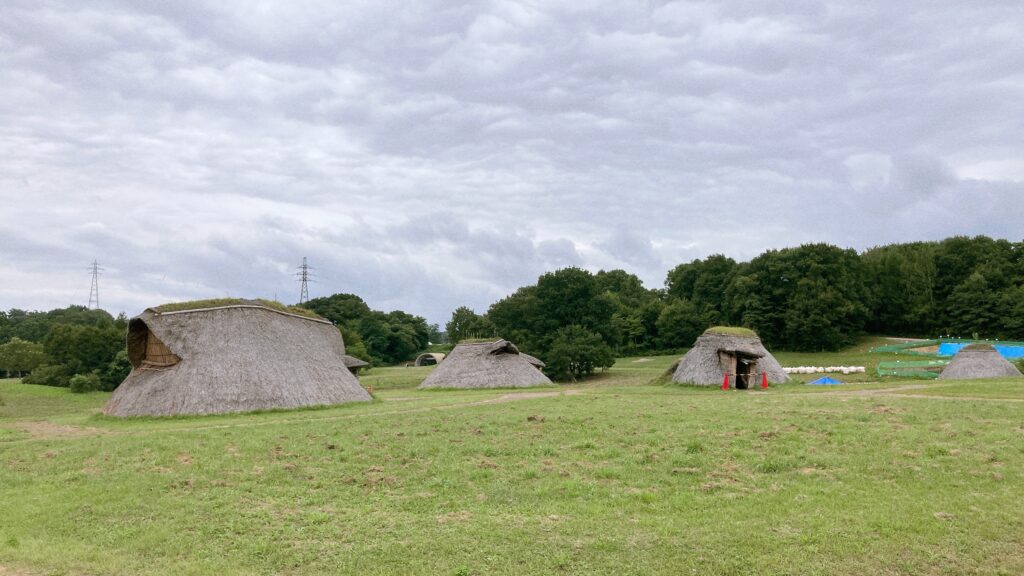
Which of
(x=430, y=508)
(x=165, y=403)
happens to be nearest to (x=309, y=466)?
(x=430, y=508)

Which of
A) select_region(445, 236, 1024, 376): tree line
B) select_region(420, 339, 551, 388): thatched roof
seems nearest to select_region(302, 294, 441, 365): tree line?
select_region(445, 236, 1024, 376): tree line

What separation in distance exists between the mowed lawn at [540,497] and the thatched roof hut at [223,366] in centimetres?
707

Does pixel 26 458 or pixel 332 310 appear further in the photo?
pixel 332 310

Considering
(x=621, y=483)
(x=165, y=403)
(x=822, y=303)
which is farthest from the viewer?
(x=822, y=303)

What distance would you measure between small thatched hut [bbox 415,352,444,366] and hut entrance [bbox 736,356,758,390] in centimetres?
5527

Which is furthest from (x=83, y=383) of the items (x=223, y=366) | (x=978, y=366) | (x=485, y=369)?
(x=978, y=366)

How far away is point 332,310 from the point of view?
104 meters

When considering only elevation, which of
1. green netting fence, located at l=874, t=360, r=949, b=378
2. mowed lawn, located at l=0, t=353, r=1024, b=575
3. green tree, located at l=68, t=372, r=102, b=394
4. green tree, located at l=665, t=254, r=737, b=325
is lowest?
green tree, located at l=68, t=372, r=102, b=394

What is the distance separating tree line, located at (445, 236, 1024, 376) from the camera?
6031 centimetres

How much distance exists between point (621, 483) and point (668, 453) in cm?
245

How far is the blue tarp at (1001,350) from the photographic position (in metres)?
50.4

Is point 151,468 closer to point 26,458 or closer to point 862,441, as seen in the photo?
point 26,458

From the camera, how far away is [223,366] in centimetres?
2656

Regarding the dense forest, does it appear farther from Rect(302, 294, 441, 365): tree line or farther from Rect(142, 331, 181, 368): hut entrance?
Rect(142, 331, 181, 368): hut entrance
